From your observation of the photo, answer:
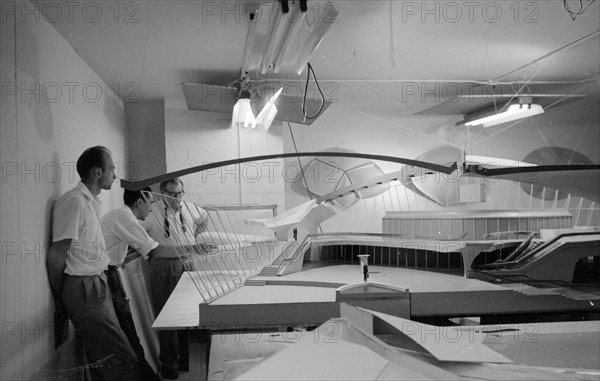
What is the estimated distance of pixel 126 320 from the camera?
85 cm

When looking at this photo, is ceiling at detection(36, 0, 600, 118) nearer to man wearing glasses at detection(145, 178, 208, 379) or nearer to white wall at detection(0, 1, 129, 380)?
white wall at detection(0, 1, 129, 380)

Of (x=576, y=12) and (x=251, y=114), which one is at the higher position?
(x=576, y=12)

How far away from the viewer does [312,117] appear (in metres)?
1.00

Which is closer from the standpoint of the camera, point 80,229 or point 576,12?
point 80,229

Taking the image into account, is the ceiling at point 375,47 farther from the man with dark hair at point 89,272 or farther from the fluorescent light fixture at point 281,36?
the man with dark hair at point 89,272

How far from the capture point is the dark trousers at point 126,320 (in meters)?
0.84

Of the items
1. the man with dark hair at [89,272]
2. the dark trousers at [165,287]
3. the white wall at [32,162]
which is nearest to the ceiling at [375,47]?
the white wall at [32,162]

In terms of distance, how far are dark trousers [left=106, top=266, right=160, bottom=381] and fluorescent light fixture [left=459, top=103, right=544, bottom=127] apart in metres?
0.85

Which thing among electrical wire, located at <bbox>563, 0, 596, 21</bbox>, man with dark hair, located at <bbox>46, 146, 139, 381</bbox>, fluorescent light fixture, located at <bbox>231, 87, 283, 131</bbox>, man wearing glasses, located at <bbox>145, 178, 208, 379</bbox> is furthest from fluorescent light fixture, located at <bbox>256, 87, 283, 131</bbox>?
electrical wire, located at <bbox>563, 0, 596, 21</bbox>

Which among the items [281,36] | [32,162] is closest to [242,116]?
[281,36]

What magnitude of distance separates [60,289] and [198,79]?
1.72ft

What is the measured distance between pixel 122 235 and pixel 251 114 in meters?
0.36

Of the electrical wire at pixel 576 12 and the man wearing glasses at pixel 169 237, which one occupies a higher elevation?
the electrical wire at pixel 576 12

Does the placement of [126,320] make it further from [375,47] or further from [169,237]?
[375,47]
